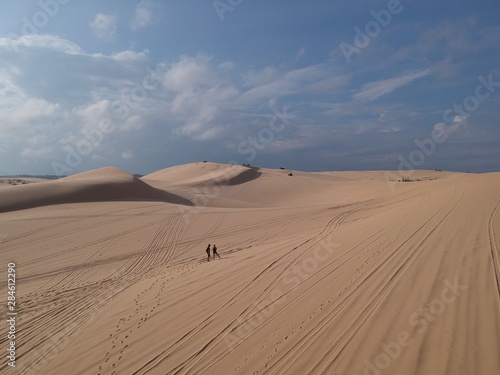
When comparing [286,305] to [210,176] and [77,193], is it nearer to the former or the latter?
[77,193]

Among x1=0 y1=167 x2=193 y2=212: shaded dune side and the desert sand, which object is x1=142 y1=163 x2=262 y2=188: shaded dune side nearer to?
x1=0 y1=167 x2=193 y2=212: shaded dune side

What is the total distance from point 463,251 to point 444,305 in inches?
107

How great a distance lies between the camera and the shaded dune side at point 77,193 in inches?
991

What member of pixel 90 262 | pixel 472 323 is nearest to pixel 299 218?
pixel 90 262

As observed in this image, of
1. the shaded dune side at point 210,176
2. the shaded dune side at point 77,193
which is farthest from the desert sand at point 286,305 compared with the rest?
the shaded dune side at point 210,176

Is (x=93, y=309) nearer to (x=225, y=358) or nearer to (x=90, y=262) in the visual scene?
(x=225, y=358)

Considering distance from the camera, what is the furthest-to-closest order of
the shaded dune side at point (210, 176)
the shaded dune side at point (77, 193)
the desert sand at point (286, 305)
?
the shaded dune side at point (210, 176)
the shaded dune side at point (77, 193)
the desert sand at point (286, 305)

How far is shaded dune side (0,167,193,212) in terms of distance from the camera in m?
25.2

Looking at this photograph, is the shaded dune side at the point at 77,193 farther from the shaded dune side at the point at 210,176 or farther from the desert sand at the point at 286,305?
the desert sand at the point at 286,305

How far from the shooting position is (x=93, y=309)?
772cm

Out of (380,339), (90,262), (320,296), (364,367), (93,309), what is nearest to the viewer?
(364,367)

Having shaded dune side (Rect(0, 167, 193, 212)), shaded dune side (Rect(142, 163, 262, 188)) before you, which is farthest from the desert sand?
shaded dune side (Rect(142, 163, 262, 188))

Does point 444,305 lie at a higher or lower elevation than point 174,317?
higher

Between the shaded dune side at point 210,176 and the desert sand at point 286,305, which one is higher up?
the shaded dune side at point 210,176
